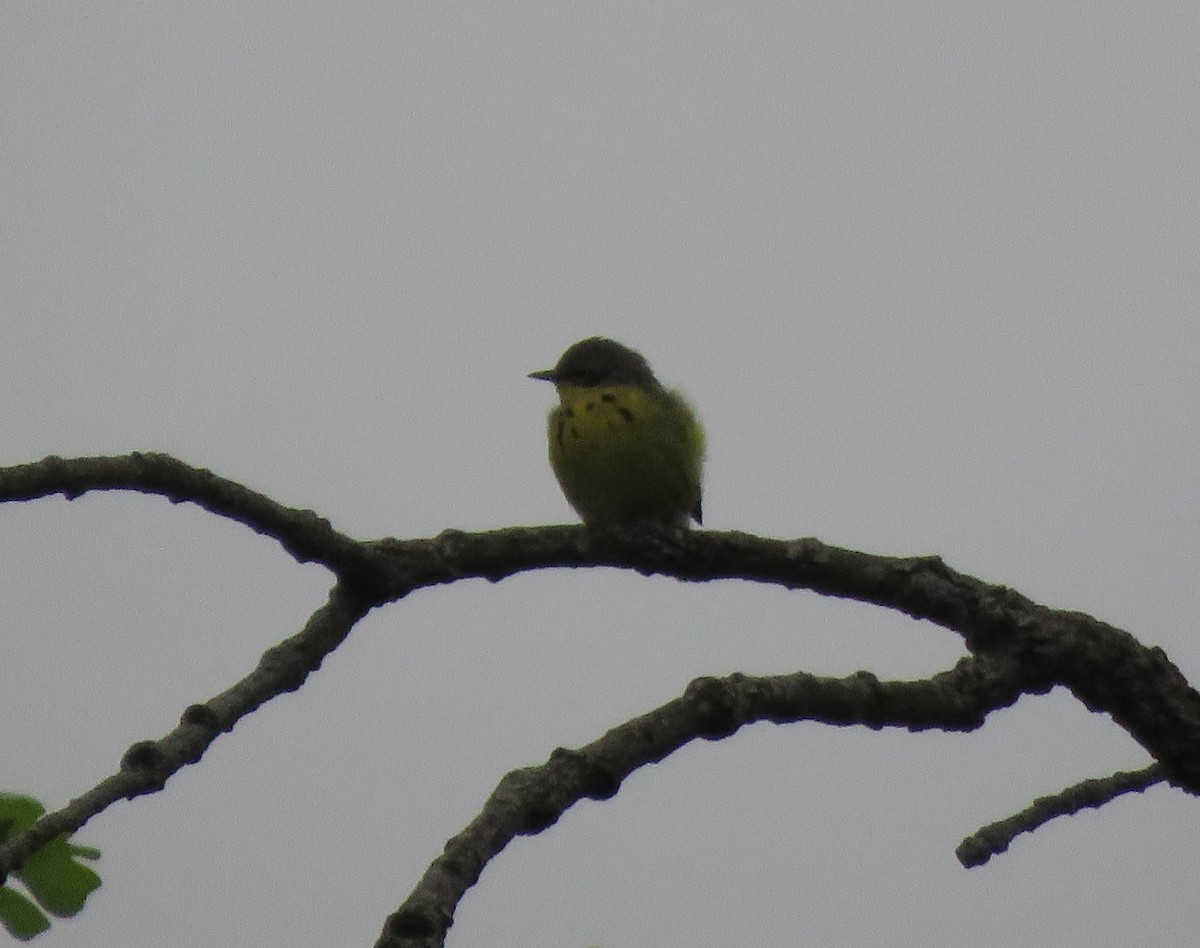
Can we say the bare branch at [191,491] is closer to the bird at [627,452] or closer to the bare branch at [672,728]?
the bare branch at [672,728]

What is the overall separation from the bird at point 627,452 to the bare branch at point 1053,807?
293 centimetres

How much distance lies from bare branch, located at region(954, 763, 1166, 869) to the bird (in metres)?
2.93

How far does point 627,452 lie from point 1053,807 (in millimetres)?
3225

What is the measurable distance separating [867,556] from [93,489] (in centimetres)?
156

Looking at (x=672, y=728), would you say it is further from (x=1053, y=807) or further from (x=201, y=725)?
(x=1053, y=807)

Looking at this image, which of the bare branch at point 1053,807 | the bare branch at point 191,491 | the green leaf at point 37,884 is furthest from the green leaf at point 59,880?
the bare branch at point 1053,807

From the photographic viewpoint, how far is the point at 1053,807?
316 centimetres

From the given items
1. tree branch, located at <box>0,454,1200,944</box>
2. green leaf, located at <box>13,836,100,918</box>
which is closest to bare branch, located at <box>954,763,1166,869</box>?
tree branch, located at <box>0,454,1200,944</box>

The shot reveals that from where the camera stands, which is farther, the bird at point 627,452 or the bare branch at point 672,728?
the bird at point 627,452

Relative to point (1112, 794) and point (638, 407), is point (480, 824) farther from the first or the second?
point (638, 407)

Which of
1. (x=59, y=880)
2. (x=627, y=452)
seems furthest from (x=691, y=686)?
(x=627, y=452)

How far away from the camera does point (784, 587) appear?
11.1 ft

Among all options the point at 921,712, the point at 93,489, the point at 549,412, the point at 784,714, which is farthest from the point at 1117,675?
the point at 549,412

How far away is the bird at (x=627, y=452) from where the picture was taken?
6.25m
